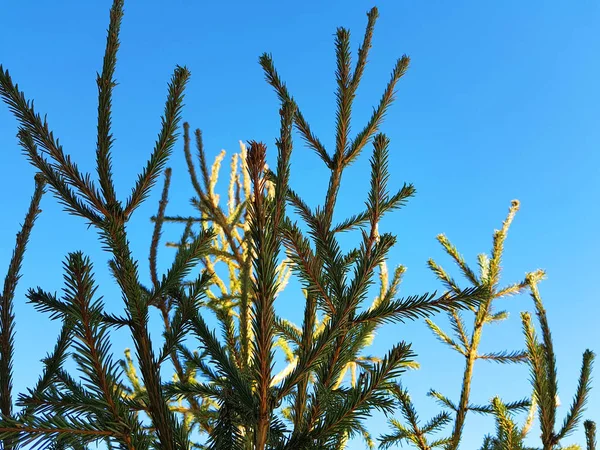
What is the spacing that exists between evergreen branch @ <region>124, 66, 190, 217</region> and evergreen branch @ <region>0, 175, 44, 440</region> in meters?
0.51

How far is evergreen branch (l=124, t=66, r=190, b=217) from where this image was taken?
1.60 m

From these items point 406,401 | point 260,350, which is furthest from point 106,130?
point 406,401

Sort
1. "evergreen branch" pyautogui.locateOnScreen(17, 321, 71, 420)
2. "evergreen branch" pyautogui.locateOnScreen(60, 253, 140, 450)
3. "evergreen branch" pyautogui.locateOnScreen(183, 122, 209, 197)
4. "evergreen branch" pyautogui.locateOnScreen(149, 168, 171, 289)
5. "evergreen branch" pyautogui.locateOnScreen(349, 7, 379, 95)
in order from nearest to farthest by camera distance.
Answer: "evergreen branch" pyautogui.locateOnScreen(60, 253, 140, 450) < "evergreen branch" pyautogui.locateOnScreen(17, 321, 71, 420) < "evergreen branch" pyautogui.locateOnScreen(349, 7, 379, 95) < "evergreen branch" pyautogui.locateOnScreen(149, 168, 171, 289) < "evergreen branch" pyautogui.locateOnScreen(183, 122, 209, 197)

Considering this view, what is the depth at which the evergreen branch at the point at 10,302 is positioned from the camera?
6.12 ft

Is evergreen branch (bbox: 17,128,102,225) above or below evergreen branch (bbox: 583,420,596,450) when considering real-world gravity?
above

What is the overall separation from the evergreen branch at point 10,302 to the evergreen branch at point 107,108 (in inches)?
18.7

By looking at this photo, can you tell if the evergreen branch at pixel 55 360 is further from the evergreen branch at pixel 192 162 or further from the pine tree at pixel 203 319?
the evergreen branch at pixel 192 162

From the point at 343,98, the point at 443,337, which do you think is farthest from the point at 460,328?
the point at 343,98

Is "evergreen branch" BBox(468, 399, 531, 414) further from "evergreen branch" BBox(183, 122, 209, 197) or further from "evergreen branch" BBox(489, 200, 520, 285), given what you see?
"evergreen branch" BBox(183, 122, 209, 197)

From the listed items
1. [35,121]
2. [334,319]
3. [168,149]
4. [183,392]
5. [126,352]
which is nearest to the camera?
[334,319]

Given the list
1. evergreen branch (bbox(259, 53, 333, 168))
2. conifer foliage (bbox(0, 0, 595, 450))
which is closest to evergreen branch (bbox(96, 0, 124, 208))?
conifer foliage (bbox(0, 0, 595, 450))

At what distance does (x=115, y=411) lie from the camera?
1244mm

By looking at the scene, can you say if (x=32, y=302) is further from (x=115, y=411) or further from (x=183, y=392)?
(x=183, y=392)

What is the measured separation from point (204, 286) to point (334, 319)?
52cm
